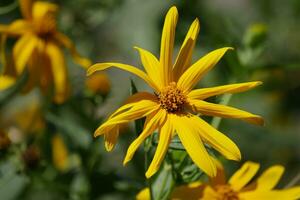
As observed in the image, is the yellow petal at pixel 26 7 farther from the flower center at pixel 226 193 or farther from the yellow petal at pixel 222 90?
the flower center at pixel 226 193

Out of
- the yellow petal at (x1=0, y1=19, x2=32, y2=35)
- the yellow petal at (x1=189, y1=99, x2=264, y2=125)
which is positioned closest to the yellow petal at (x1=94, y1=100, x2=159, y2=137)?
the yellow petal at (x1=189, y1=99, x2=264, y2=125)

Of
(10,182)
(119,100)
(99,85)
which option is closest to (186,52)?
(99,85)

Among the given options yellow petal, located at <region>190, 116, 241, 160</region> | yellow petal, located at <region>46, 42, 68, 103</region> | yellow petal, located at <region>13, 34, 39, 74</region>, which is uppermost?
yellow petal, located at <region>13, 34, 39, 74</region>

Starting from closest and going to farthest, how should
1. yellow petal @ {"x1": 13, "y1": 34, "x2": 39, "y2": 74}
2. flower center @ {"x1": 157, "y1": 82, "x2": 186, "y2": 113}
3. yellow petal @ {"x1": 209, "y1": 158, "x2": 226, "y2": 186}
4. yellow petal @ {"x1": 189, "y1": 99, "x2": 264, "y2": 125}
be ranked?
yellow petal @ {"x1": 189, "y1": 99, "x2": 264, "y2": 125}, flower center @ {"x1": 157, "y1": 82, "x2": 186, "y2": 113}, yellow petal @ {"x1": 209, "y1": 158, "x2": 226, "y2": 186}, yellow petal @ {"x1": 13, "y1": 34, "x2": 39, "y2": 74}

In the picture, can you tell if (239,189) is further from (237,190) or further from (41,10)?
(41,10)

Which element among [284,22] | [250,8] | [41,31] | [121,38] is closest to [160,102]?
[41,31]

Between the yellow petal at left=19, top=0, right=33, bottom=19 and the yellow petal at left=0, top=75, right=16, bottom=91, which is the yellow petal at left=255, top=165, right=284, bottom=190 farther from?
the yellow petal at left=19, top=0, right=33, bottom=19

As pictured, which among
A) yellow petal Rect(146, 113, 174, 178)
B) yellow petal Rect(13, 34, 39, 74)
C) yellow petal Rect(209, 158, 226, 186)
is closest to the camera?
yellow petal Rect(146, 113, 174, 178)
